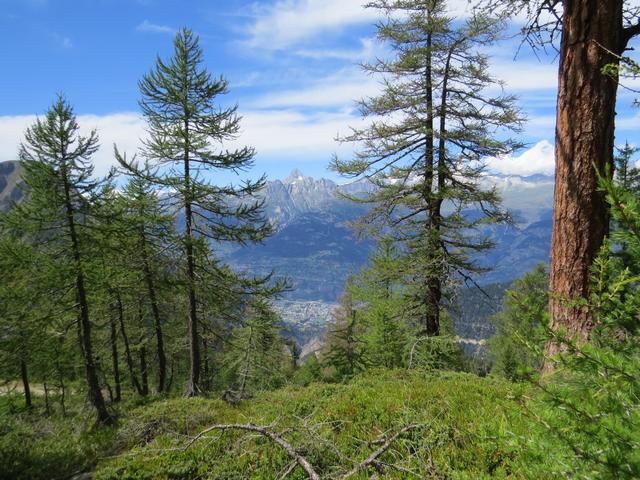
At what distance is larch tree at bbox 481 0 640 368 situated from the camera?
398cm

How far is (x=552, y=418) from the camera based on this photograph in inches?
64.4

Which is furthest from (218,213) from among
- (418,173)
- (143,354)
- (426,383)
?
(143,354)

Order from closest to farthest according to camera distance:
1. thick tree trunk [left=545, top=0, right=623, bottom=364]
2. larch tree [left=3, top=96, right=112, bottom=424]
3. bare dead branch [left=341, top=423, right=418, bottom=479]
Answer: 1. bare dead branch [left=341, top=423, right=418, bottom=479]
2. thick tree trunk [left=545, top=0, right=623, bottom=364]
3. larch tree [left=3, top=96, right=112, bottom=424]

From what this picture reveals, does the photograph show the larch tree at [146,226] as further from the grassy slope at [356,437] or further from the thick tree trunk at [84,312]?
the grassy slope at [356,437]

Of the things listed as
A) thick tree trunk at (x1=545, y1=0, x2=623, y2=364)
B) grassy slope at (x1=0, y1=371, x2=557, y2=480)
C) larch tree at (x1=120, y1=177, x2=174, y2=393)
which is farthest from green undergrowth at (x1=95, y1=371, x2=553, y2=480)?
larch tree at (x1=120, y1=177, x2=174, y2=393)

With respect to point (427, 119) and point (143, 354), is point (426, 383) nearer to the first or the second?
point (427, 119)

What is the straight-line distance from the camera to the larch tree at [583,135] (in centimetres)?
398

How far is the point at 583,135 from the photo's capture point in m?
4.14

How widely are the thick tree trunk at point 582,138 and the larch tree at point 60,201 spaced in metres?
11.6

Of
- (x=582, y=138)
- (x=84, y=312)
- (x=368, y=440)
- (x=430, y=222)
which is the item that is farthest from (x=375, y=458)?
(x=84, y=312)

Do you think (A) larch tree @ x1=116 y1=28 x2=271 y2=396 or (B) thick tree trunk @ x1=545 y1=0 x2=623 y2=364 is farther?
(A) larch tree @ x1=116 y1=28 x2=271 y2=396

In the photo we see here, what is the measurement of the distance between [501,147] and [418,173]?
238 cm

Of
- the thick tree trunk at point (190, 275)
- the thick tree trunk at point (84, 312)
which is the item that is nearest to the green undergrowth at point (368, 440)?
the thick tree trunk at point (84, 312)

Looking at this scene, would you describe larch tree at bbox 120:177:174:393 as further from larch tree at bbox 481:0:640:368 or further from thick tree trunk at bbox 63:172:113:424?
larch tree at bbox 481:0:640:368
